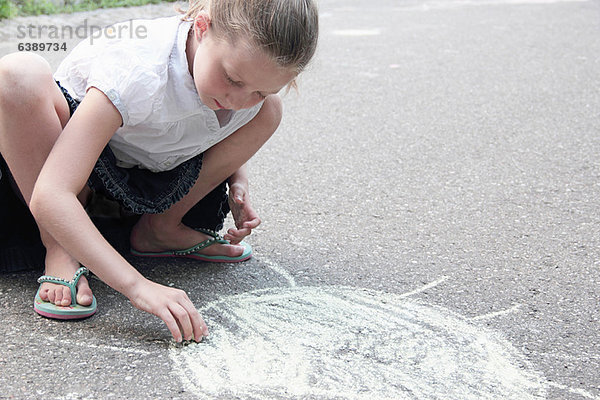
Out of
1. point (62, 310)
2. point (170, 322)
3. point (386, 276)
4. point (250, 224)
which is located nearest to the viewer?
point (170, 322)

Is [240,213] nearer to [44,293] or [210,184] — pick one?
[210,184]

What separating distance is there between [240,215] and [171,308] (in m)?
0.45

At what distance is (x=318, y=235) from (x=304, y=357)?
69 centimetres

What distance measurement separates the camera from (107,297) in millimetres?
1716

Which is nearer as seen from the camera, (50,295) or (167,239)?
(50,295)

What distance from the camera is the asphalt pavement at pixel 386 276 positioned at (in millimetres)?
1442

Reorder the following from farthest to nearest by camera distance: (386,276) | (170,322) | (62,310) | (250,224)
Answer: (386,276) < (250,224) < (62,310) < (170,322)

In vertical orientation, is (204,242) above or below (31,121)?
below

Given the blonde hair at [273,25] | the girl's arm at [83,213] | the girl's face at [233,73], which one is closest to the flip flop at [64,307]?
the girl's arm at [83,213]

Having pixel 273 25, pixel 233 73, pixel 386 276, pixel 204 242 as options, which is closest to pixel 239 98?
pixel 233 73

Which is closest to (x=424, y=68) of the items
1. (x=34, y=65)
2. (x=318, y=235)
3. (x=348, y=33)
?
(x=348, y=33)

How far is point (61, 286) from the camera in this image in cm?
163

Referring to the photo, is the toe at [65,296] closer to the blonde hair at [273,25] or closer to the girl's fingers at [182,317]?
the girl's fingers at [182,317]

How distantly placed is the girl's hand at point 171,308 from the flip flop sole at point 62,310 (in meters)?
0.17
